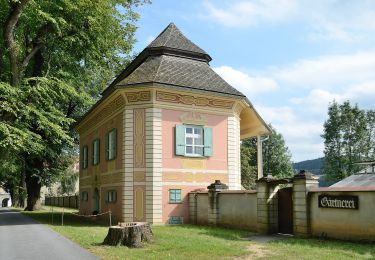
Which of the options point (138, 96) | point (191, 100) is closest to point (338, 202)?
point (191, 100)

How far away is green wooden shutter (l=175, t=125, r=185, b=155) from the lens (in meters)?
21.1

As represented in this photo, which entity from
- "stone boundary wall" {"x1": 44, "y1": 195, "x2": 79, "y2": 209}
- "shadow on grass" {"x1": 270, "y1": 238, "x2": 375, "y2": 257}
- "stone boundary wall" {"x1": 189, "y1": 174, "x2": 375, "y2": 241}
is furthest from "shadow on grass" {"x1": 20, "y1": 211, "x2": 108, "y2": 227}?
"stone boundary wall" {"x1": 44, "y1": 195, "x2": 79, "y2": 209}

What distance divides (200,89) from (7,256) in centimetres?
1251

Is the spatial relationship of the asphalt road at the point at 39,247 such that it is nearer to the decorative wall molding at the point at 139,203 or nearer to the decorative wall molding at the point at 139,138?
the decorative wall molding at the point at 139,203

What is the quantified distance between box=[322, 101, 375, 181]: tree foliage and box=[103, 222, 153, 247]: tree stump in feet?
148

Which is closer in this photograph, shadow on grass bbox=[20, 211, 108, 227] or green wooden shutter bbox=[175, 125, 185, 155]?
green wooden shutter bbox=[175, 125, 185, 155]

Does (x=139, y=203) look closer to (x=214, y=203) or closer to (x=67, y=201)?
(x=214, y=203)

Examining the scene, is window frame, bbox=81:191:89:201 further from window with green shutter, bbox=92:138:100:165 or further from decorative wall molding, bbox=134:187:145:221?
decorative wall molding, bbox=134:187:145:221

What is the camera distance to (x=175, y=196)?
20938 mm

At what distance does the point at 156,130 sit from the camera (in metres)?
20.8

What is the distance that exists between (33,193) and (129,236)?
2914cm

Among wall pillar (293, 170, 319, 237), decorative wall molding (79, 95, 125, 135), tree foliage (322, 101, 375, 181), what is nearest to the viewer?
wall pillar (293, 170, 319, 237)

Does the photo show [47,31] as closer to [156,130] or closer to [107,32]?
[107,32]

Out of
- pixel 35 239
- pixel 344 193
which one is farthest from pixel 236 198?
pixel 35 239
